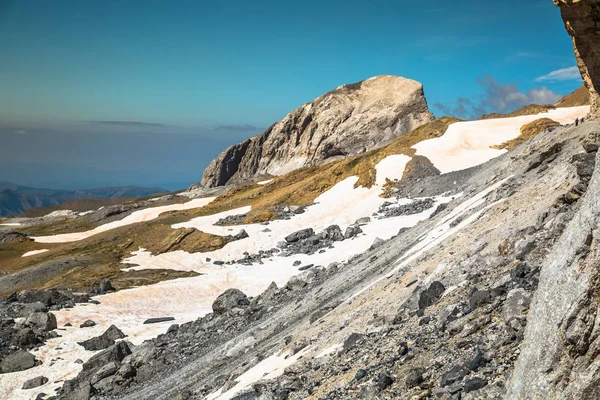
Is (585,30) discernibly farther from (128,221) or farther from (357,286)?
(128,221)

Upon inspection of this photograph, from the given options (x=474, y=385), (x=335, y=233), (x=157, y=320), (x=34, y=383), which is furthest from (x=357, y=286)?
(x=335, y=233)

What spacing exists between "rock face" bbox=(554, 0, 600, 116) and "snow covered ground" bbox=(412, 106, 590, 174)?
34.9 m

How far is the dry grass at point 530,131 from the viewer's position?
188 ft

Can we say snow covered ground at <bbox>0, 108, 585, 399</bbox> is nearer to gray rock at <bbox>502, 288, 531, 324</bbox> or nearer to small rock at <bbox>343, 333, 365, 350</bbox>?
small rock at <bbox>343, 333, 365, 350</bbox>

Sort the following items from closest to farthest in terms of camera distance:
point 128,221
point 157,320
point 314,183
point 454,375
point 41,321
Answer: point 454,375
point 41,321
point 157,320
point 314,183
point 128,221

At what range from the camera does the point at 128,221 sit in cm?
7469

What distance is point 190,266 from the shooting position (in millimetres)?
45000

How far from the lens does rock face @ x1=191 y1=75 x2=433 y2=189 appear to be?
9594 centimetres

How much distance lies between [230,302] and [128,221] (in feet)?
161

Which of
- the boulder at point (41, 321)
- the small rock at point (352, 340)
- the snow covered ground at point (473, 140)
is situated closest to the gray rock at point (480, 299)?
the small rock at point (352, 340)

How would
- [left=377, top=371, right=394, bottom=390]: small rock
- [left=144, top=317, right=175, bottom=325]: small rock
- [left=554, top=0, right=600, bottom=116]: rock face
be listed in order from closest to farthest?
1. [left=377, top=371, right=394, bottom=390]: small rock
2. [left=554, top=0, right=600, bottom=116]: rock face
3. [left=144, top=317, right=175, bottom=325]: small rock

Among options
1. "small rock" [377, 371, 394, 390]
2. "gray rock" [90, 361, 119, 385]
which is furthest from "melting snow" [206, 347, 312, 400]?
"gray rock" [90, 361, 119, 385]

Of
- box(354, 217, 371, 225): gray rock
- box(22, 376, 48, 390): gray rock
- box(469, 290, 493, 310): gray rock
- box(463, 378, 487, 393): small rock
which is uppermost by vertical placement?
box(469, 290, 493, 310): gray rock

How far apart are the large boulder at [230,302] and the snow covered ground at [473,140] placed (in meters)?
32.6
